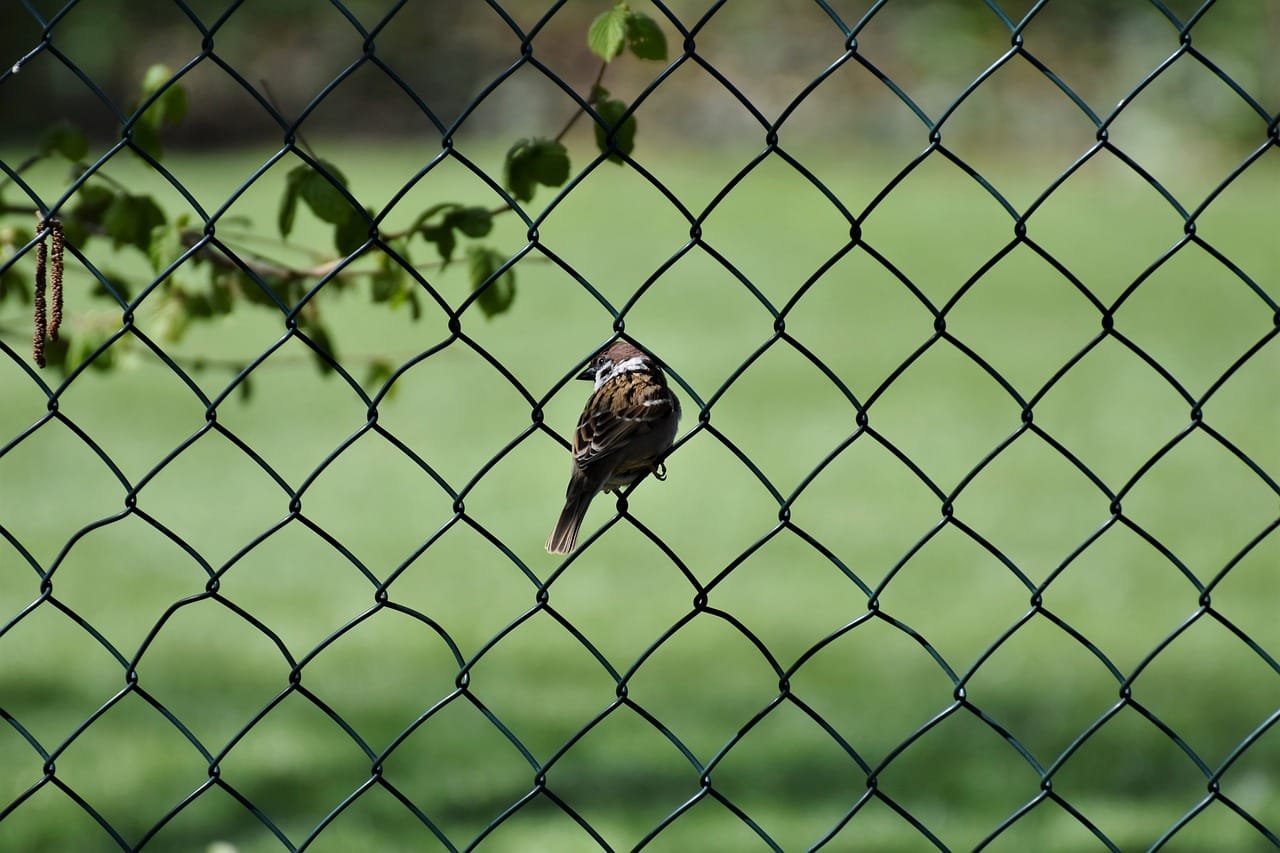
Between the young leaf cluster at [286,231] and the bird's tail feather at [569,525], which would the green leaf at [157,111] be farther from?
the bird's tail feather at [569,525]

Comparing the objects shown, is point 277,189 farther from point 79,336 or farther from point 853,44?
point 853,44

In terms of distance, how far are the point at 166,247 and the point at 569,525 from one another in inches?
38.3

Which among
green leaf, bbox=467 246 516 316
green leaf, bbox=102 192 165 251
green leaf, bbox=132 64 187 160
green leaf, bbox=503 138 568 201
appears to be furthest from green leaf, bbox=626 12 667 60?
green leaf, bbox=102 192 165 251

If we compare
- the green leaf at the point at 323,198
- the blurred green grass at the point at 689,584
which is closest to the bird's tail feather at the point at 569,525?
the blurred green grass at the point at 689,584

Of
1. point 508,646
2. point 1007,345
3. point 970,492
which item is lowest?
point 508,646

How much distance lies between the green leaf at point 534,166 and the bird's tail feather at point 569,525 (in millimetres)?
647

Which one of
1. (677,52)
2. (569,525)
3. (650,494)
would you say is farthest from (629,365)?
(677,52)

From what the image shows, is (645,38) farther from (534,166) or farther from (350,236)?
(350,236)

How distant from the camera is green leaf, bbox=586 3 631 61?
2.44 metres

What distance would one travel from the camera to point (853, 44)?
7.88 feet

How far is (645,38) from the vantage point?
8.27 ft

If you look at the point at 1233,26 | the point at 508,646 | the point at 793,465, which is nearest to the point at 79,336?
the point at 508,646

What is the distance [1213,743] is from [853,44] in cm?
349

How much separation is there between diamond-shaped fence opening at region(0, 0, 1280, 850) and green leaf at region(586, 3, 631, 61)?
0.01 meters
